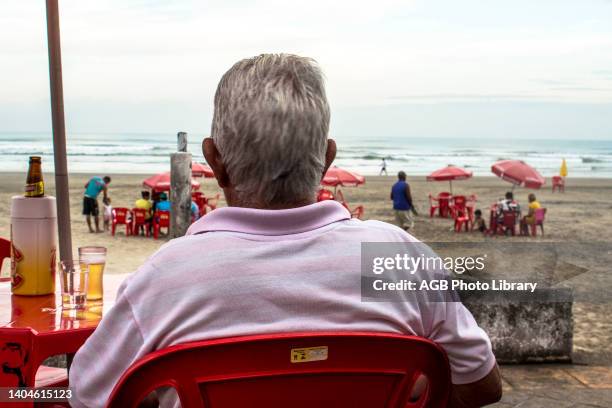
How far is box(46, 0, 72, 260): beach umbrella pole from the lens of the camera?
3.06 metres

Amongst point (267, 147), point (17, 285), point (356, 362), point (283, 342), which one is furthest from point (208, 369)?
point (17, 285)

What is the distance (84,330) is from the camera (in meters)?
2.05

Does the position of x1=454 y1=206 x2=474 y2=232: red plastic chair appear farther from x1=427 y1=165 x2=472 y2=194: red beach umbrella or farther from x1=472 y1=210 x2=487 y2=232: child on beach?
x1=427 y1=165 x2=472 y2=194: red beach umbrella

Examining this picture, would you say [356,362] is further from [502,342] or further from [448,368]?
[502,342]

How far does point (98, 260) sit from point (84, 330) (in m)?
0.29

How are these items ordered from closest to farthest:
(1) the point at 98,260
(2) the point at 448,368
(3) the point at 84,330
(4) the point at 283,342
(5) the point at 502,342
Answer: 1. (4) the point at 283,342
2. (2) the point at 448,368
3. (3) the point at 84,330
4. (1) the point at 98,260
5. (5) the point at 502,342

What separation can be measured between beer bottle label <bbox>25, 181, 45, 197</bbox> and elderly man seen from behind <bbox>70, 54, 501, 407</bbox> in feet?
3.14

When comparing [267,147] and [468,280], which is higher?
[267,147]

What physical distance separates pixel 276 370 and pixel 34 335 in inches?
40.4

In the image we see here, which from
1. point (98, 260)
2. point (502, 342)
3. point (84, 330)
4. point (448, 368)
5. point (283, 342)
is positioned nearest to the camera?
point (283, 342)

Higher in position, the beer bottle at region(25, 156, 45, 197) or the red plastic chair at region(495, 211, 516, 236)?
the beer bottle at region(25, 156, 45, 197)

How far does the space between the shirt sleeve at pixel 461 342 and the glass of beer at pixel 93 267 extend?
117cm

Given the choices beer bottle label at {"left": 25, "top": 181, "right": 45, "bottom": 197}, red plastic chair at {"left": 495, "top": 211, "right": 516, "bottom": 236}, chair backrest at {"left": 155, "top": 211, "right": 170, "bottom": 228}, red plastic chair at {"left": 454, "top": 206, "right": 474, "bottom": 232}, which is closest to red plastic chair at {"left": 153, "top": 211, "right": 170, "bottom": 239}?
→ chair backrest at {"left": 155, "top": 211, "right": 170, "bottom": 228}

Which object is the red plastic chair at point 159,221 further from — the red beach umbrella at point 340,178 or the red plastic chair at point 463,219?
the red plastic chair at point 463,219
